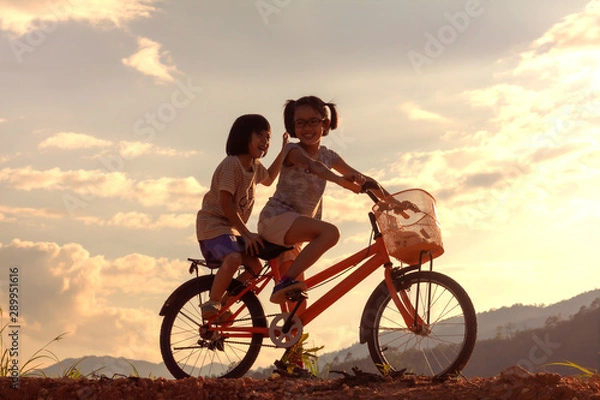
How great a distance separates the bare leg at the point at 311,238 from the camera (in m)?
6.22

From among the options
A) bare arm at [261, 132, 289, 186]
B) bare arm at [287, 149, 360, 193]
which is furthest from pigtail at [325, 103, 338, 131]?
bare arm at [287, 149, 360, 193]

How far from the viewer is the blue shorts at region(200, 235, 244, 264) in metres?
6.62

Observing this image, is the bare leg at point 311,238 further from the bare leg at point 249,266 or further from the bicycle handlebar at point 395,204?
the bare leg at point 249,266

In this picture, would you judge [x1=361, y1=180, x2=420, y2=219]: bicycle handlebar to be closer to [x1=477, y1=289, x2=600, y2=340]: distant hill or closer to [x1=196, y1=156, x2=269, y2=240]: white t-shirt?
[x1=196, y1=156, x2=269, y2=240]: white t-shirt

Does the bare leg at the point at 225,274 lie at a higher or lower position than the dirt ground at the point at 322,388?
higher

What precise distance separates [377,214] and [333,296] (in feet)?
2.98

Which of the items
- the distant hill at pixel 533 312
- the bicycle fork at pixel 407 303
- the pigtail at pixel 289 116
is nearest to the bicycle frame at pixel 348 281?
the bicycle fork at pixel 407 303

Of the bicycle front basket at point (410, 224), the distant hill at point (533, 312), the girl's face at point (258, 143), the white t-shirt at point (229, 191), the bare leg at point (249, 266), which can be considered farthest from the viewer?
the distant hill at point (533, 312)

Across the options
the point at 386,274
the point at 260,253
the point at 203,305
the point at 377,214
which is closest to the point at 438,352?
the point at 386,274

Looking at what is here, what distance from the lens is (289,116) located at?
6672mm

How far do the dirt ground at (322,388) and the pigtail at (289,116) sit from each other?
7.36ft

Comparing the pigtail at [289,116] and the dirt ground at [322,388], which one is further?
the pigtail at [289,116]

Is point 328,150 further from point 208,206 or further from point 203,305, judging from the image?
point 203,305

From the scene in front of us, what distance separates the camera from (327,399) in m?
5.19
